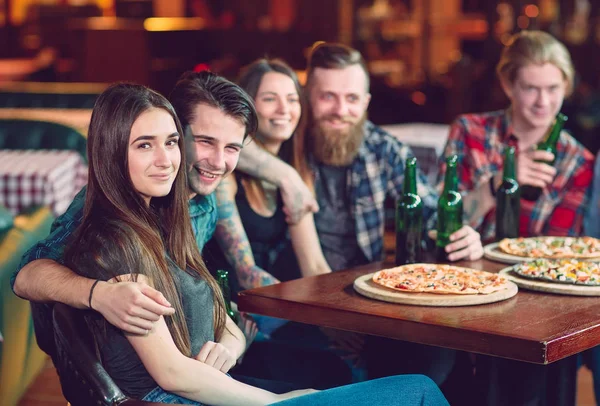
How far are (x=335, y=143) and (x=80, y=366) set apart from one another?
4.52 feet

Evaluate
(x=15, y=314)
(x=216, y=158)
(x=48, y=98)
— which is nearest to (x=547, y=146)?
(x=216, y=158)

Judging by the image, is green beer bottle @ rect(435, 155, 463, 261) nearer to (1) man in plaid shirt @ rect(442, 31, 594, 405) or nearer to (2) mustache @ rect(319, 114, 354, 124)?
(1) man in plaid shirt @ rect(442, 31, 594, 405)

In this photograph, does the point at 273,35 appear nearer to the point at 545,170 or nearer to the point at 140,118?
the point at 545,170

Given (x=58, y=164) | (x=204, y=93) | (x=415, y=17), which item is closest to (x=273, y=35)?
(x=415, y=17)

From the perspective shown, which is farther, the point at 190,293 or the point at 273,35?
the point at 273,35

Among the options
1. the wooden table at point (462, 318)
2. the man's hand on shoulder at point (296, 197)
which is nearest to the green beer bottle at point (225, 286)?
the wooden table at point (462, 318)

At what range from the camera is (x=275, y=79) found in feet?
9.23

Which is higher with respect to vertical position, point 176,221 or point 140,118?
point 140,118

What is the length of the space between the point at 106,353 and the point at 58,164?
114 inches

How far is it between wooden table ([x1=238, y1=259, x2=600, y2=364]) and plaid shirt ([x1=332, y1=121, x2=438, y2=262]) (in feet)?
2.19

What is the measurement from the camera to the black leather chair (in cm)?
177

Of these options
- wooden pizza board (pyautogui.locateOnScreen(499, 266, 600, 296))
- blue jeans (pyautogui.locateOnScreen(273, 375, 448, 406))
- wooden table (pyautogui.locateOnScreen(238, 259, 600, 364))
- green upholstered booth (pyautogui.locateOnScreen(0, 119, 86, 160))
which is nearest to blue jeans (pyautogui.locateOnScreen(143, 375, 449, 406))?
blue jeans (pyautogui.locateOnScreen(273, 375, 448, 406))

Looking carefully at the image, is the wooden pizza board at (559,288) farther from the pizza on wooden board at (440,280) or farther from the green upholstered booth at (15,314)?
the green upholstered booth at (15,314)

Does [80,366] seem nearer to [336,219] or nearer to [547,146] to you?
[336,219]
